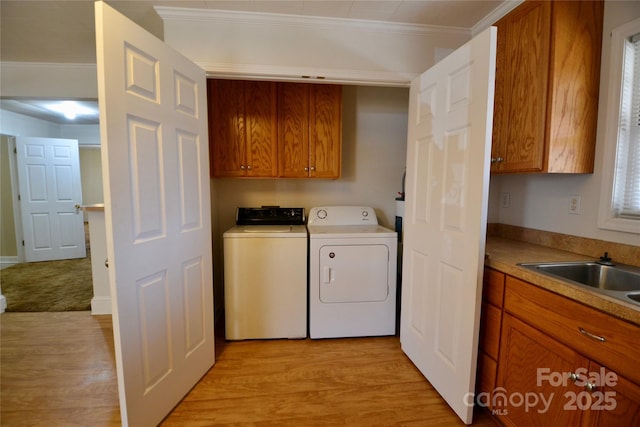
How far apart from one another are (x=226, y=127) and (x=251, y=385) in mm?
1959

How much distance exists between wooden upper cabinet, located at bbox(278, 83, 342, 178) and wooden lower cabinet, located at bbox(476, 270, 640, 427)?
1565 millimetres

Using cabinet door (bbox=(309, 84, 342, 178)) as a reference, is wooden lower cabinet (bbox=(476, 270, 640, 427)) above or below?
below

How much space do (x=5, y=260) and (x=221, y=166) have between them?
4540 millimetres

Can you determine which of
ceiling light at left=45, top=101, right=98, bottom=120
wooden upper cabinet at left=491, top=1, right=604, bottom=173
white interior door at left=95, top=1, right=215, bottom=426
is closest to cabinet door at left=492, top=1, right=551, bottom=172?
wooden upper cabinet at left=491, top=1, right=604, bottom=173

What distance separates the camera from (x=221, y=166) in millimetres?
2369

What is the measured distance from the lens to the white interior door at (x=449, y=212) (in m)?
1.29

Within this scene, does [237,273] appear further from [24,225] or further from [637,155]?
[24,225]

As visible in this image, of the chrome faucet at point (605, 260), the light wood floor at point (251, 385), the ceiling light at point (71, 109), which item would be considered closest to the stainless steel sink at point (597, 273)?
the chrome faucet at point (605, 260)

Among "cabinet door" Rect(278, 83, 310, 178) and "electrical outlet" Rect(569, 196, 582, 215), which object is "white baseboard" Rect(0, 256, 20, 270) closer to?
"cabinet door" Rect(278, 83, 310, 178)

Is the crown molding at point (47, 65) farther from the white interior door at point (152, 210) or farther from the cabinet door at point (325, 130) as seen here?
the cabinet door at point (325, 130)

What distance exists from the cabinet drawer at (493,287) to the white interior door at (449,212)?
5.1 inches

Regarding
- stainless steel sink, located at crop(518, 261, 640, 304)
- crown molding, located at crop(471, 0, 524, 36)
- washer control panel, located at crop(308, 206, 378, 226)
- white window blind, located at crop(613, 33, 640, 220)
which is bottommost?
stainless steel sink, located at crop(518, 261, 640, 304)

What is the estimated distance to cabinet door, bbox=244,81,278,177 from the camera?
Answer: 2.34m

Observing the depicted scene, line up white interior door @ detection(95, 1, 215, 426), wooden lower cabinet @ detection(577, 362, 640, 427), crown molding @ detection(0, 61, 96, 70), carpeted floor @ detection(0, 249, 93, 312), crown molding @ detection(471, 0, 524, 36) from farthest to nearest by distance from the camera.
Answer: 1. carpeted floor @ detection(0, 249, 93, 312)
2. crown molding @ detection(0, 61, 96, 70)
3. crown molding @ detection(471, 0, 524, 36)
4. white interior door @ detection(95, 1, 215, 426)
5. wooden lower cabinet @ detection(577, 362, 640, 427)
